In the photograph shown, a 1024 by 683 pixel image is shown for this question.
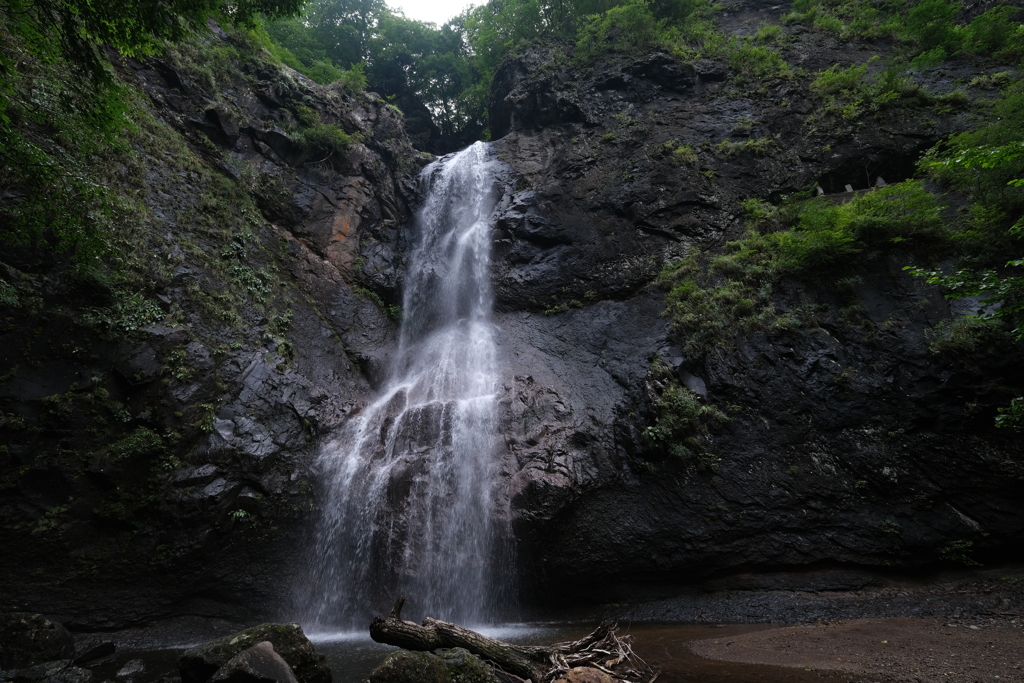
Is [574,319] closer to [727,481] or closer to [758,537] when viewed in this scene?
[727,481]

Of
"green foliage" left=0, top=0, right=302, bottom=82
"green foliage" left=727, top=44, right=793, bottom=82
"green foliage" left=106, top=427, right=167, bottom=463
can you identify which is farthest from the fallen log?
"green foliage" left=727, top=44, right=793, bottom=82

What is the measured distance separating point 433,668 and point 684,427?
5657 mm

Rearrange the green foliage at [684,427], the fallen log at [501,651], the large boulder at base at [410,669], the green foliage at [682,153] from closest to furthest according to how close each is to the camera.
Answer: the large boulder at base at [410,669]
the fallen log at [501,651]
the green foliage at [684,427]
the green foliage at [682,153]

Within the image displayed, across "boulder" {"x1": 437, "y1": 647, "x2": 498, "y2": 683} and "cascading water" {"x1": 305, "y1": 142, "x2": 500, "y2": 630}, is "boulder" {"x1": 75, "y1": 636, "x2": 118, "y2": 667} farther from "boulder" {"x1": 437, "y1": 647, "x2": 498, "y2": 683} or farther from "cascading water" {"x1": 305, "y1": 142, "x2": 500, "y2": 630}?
"boulder" {"x1": 437, "y1": 647, "x2": 498, "y2": 683}

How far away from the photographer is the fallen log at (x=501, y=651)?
4.36 meters

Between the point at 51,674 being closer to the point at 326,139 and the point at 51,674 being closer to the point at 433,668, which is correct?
the point at 433,668

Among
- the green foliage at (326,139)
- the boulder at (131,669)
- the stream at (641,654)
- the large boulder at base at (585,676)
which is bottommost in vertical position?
the stream at (641,654)

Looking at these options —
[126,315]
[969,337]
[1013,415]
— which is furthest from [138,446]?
[969,337]

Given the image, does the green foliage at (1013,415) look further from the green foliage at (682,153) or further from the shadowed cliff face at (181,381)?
the shadowed cliff face at (181,381)

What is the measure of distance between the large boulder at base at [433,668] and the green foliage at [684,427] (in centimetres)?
485

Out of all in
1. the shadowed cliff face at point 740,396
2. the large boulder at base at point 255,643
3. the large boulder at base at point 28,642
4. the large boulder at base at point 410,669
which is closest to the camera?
the large boulder at base at point 410,669

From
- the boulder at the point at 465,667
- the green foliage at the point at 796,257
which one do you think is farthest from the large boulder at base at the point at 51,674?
the green foliage at the point at 796,257

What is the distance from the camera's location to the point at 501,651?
14.6 ft

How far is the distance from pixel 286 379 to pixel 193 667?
6199 millimetres
